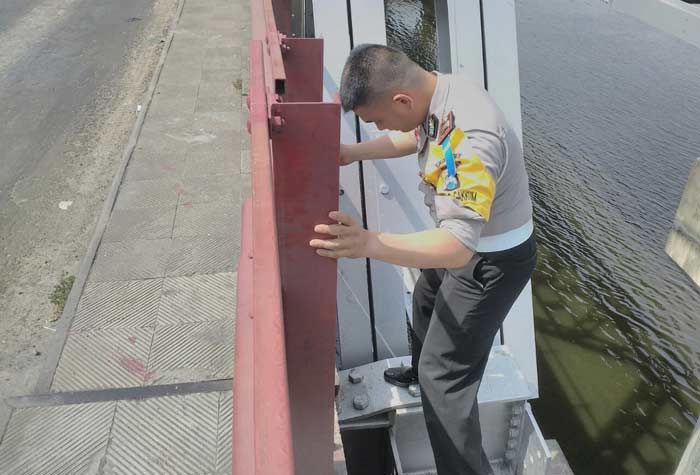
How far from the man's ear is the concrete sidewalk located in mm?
2161

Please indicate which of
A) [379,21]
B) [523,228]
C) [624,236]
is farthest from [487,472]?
[624,236]

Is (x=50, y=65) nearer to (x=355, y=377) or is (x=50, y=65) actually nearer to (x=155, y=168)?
(x=155, y=168)

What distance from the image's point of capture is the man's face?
2086mm

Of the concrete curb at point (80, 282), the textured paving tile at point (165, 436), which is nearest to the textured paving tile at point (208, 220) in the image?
the concrete curb at point (80, 282)

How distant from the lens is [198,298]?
177 inches

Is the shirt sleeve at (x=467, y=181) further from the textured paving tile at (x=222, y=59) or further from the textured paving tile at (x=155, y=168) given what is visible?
the textured paving tile at (x=222, y=59)

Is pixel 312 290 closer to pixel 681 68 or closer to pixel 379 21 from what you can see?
pixel 379 21

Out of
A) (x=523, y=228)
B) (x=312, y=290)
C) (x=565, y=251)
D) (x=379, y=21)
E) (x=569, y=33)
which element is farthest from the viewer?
(x=569, y=33)

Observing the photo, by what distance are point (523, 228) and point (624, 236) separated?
17.3ft

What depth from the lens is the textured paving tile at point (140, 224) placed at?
532cm

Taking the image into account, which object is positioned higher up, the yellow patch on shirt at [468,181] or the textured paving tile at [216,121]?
the yellow patch on shirt at [468,181]

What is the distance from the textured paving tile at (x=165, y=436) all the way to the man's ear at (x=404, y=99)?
7.19ft

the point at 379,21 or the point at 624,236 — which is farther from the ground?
the point at 379,21

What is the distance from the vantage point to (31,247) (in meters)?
5.46
